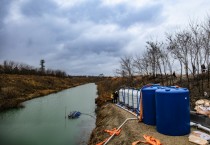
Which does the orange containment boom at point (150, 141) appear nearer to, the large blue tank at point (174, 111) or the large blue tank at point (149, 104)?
the large blue tank at point (174, 111)

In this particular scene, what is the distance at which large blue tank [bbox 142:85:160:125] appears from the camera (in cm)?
973

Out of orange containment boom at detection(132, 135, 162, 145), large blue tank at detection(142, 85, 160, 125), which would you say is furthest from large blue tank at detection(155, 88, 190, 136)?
large blue tank at detection(142, 85, 160, 125)

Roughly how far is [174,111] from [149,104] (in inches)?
72.3

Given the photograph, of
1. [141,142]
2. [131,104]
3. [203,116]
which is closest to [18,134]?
[131,104]

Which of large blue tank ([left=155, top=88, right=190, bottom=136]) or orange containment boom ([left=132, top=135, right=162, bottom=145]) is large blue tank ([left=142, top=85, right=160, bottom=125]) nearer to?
large blue tank ([left=155, top=88, right=190, bottom=136])

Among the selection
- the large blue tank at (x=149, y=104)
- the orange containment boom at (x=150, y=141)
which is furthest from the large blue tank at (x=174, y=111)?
the large blue tank at (x=149, y=104)

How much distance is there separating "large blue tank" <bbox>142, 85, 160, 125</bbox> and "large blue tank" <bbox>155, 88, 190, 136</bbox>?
1.34 m

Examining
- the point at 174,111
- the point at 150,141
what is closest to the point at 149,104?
the point at 174,111

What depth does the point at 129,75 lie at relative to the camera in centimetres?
4306

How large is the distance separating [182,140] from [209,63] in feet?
45.4

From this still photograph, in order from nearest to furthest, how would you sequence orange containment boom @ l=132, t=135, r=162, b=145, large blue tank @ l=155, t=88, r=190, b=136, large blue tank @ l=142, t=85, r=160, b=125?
orange containment boom @ l=132, t=135, r=162, b=145 < large blue tank @ l=155, t=88, r=190, b=136 < large blue tank @ l=142, t=85, r=160, b=125

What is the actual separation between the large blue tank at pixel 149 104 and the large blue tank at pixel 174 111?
1.34 meters

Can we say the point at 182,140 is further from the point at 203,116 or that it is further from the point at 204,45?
the point at 204,45

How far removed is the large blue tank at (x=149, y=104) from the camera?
31.9 ft
